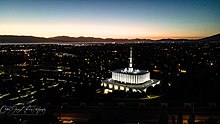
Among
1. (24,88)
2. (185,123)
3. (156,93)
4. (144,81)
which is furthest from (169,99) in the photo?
(24,88)

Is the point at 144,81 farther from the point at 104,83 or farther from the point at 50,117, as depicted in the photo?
the point at 50,117

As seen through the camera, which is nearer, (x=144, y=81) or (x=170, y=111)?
(x=170, y=111)

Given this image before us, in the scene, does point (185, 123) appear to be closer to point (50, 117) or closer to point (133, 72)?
point (50, 117)

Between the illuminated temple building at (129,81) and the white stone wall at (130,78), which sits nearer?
the illuminated temple building at (129,81)

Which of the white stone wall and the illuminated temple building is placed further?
the white stone wall

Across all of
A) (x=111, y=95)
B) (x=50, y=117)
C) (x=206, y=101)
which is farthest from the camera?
(x=111, y=95)

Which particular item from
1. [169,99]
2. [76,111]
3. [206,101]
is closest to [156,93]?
[169,99]

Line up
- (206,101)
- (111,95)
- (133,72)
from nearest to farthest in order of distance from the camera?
(206,101)
(111,95)
(133,72)

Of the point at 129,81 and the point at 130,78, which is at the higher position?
the point at 130,78

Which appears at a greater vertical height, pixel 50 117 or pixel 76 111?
pixel 50 117
